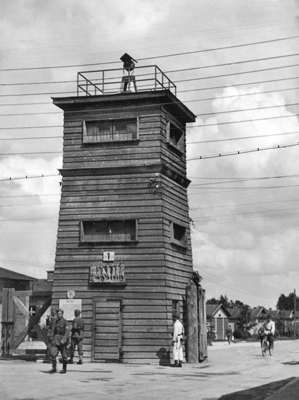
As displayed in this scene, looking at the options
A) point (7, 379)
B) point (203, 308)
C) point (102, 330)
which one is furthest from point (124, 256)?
point (7, 379)

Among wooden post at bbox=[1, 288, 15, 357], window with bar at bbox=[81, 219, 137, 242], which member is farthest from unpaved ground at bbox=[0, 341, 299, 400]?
window with bar at bbox=[81, 219, 137, 242]

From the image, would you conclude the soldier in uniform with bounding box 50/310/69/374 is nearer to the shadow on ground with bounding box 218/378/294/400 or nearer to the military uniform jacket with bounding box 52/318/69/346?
the military uniform jacket with bounding box 52/318/69/346

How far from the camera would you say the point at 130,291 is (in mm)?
23453

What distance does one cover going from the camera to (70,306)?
2397 centimetres

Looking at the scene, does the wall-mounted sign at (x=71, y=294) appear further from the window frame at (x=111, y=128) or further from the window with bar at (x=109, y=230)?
the window frame at (x=111, y=128)

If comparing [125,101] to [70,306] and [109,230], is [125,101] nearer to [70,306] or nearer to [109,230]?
[109,230]

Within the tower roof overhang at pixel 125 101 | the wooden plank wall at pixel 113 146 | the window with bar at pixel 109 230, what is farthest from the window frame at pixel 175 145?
the window with bar at pixel 109 230

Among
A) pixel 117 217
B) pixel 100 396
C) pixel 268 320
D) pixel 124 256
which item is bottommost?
pixel 100 396

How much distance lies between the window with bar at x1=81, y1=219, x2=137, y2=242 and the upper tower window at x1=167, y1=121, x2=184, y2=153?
3749 mm

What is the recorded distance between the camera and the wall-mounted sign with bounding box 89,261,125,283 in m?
23.7

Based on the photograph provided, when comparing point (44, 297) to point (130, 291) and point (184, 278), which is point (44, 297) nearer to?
point (130, 291)

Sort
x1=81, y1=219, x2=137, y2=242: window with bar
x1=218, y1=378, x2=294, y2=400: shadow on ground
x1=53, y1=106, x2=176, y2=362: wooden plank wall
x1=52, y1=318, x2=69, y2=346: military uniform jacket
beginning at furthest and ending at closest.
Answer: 1. x1=81, y1=219, x2=137, y2=242: window with bar
2. x1=53, y1=106, x2=176, y2=362: wooden plank wall
3. x1=52, y1=318, x2=69, y2=346: military uniform jacket
4. x1=218, y1=378, x2=294, y2=400: shadow on ground

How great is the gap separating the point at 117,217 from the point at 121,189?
1.10 meters

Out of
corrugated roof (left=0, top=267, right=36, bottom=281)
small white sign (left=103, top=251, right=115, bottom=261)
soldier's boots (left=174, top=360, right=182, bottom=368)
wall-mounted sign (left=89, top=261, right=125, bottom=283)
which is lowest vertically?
soldier's boots (left=174, top=360, right=182, bottom=368)
